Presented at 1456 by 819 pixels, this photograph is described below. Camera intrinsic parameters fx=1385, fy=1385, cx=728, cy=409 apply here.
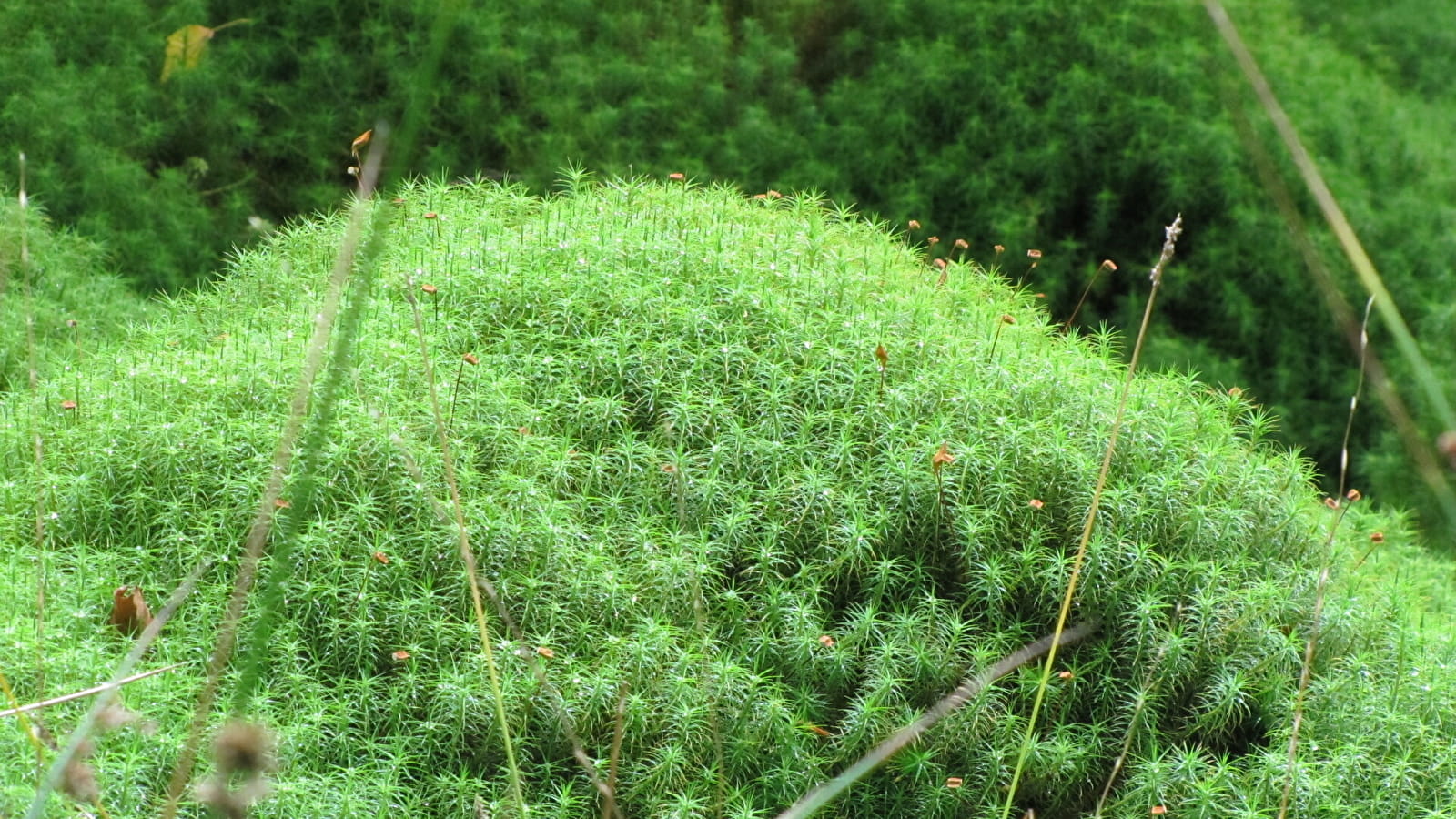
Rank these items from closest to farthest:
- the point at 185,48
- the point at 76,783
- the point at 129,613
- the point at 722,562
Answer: the point at 76,783, the point at 129,613, the point at 722,562, the point at 185,48

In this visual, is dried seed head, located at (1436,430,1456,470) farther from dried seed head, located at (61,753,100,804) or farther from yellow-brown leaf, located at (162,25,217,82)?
yellow-brown leaf, located at (162,25,217,82)

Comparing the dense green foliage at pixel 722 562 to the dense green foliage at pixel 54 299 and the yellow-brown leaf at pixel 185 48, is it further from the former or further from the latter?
the yellow-brown leaf at pixel 185 48

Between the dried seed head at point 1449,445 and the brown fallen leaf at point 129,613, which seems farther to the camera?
the brown fallen leaf at point 129,613

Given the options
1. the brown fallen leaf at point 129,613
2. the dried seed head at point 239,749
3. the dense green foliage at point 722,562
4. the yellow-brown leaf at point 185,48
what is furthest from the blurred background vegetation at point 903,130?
the dried seed head at point 239,749

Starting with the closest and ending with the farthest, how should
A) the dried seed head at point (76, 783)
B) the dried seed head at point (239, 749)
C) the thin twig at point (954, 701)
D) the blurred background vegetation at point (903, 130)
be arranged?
the dried seed head at point (239, 749) → the dried seed head at point (76, 783) → the thin twig at point (954, 701) → the blurred background vegetation at point (903, 130)

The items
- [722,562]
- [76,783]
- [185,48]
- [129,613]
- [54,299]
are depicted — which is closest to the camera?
[76,783]

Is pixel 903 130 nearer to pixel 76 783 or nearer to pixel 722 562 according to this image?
pixel 722 562

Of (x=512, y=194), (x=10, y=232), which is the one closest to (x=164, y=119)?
(x=10, y=232)

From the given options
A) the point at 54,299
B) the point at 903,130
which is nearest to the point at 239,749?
the point at 54,299
